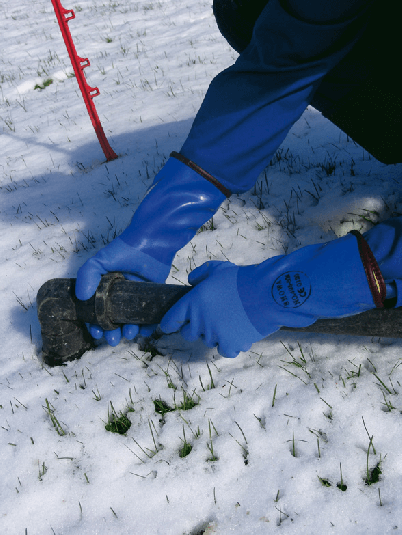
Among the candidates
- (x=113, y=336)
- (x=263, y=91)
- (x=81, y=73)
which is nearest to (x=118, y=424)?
(x=113, y=336)

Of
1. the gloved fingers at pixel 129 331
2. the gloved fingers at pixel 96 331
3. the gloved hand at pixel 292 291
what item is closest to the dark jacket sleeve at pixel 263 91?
the gloved hand at pixel 292 291

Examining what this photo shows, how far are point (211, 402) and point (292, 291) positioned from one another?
0.66 meters

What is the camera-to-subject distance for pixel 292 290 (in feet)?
5.77

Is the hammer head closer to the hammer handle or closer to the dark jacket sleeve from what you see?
the hammer handle

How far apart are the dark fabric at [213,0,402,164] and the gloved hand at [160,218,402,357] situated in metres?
0.79

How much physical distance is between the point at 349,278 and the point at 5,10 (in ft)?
49.3

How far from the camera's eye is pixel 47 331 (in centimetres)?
216

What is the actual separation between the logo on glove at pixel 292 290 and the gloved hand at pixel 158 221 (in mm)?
678

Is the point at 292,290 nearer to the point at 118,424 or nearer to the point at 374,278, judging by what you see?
the point at 374,278

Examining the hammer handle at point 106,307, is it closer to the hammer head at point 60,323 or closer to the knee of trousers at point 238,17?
the hammer head at point 60,323

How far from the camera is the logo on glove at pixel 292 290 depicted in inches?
68.6

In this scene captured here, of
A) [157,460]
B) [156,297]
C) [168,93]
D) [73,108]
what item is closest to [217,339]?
[156,297]

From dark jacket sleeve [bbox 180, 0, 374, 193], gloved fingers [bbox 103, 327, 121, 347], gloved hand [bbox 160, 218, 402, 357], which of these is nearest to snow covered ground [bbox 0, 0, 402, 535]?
gloved fingers [bbox 103, 327, 121, 347]

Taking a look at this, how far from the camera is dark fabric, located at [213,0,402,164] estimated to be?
6.48ft
